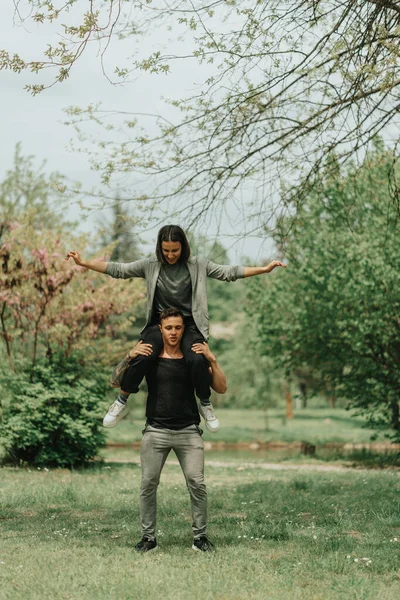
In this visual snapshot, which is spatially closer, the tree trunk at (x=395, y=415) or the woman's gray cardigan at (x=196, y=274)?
the woman's gray cardigan at (x=196, y=274)

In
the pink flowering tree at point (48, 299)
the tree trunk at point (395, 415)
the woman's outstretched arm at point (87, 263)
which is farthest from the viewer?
the tree trunk at point (395, 415)

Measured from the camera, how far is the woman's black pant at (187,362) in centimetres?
647

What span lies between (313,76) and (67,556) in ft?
19.6

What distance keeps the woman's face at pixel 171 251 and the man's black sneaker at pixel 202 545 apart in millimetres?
2281

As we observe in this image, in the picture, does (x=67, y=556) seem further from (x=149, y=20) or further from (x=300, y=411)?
(x=300, y=411)

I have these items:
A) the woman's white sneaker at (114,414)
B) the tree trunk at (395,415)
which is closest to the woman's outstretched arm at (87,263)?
the woman's white sneaker at (114,414)

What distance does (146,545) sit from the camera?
6.54 meters

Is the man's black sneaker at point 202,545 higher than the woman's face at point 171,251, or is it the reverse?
the woman's face at point 171,251

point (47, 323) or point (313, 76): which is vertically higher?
point (313, 76)

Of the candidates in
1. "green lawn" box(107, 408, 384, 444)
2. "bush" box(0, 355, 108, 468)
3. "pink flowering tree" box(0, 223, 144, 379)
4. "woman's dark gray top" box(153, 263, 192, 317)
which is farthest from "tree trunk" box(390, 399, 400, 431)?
"woman's dark gray top" box(153, 263, 192, 317)

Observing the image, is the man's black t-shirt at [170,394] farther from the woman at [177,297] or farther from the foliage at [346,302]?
the foliage at [346,302]

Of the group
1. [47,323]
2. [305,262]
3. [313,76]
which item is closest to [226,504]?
[313,76]

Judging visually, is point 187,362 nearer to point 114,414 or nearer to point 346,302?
point 114,414

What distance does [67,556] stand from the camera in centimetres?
631
